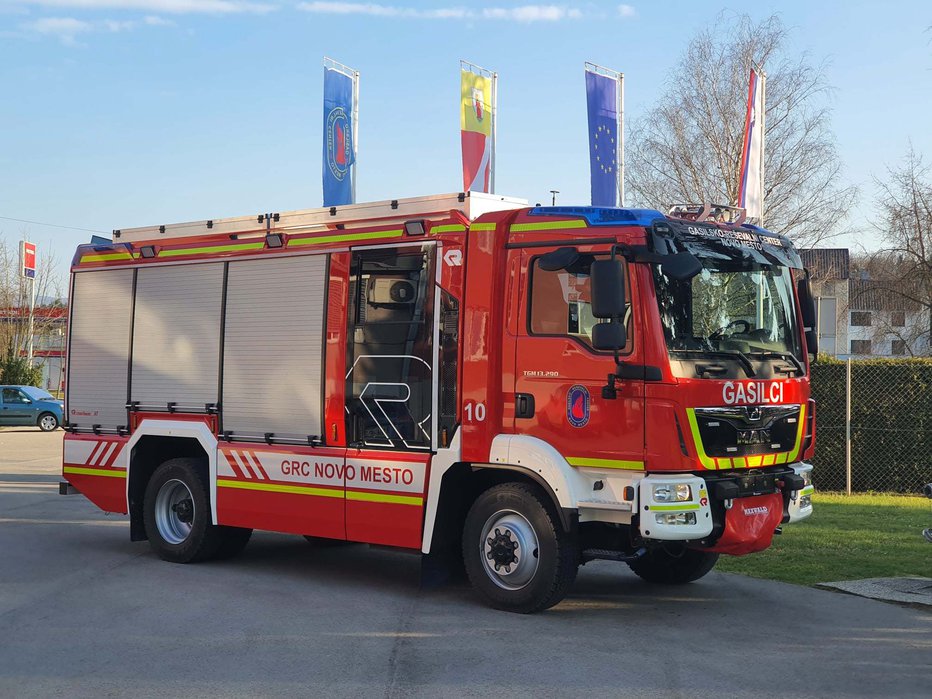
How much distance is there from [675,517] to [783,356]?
183cm

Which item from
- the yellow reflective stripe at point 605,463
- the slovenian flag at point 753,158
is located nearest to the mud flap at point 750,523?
the yellow reflective stripe at point 605,463

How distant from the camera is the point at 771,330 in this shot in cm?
875

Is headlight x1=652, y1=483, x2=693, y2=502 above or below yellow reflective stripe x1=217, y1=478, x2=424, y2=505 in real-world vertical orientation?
above

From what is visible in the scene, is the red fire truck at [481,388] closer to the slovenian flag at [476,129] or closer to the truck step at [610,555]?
the truck step at [610,555]

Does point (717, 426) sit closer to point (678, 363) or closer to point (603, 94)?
point (678, 363)

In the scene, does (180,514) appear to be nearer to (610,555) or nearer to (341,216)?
(341,216)

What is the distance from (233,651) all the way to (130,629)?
106 cm

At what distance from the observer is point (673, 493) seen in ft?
25.2

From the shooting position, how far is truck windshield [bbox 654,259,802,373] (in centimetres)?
800

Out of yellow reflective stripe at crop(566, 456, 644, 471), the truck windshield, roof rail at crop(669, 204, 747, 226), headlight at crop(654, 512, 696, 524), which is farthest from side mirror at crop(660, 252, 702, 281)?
headlight at crop(654, 512, 696, 524)

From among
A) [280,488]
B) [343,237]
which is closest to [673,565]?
[280,488]

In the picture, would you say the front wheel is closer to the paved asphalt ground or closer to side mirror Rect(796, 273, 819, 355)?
the paved asphalt ground

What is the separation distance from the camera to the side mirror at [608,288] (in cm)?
764

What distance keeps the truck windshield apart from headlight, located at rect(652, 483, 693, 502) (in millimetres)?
923
